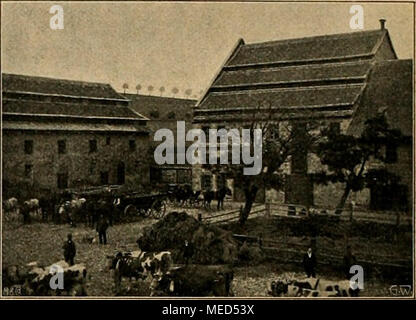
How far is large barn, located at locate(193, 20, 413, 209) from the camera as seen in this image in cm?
542

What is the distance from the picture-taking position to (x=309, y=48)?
568 centimetres

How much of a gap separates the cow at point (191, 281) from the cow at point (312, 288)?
51cm

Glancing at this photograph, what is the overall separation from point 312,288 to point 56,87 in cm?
354

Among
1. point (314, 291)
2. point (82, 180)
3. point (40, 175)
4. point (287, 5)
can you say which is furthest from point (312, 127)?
point (40, 175)

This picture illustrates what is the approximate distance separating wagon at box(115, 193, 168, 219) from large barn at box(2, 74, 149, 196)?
0.19m

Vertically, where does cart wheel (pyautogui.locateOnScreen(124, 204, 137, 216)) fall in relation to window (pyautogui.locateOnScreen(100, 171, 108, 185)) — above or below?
below

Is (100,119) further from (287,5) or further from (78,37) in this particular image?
(287,5)

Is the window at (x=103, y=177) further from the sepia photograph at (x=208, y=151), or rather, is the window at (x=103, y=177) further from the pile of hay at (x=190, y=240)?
the pile of hay at (x=190, y=240)

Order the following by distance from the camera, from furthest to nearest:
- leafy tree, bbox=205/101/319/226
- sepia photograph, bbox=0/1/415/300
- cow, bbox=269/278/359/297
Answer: leafy tree, bbox=205/101/319/226
sepia photograph, bbox=0/1/415/300
cow, bbox=269/278/359/297

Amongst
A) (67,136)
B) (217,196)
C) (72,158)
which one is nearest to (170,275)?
(217,196)

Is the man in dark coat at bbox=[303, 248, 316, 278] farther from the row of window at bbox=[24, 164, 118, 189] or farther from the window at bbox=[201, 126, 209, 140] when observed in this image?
the row of window at bbox=[24, 164, 118, 189]

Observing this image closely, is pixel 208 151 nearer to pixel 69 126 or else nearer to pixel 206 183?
pixel 206 183

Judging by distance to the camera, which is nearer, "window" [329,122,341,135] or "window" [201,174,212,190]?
"window" [329,122,341,135]

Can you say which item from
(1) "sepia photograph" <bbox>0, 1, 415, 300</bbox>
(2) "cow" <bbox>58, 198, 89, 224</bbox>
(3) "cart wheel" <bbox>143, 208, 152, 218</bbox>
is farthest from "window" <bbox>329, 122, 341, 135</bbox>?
(2) "cow" <bbox>58, 198, 89, 224</bbox>
